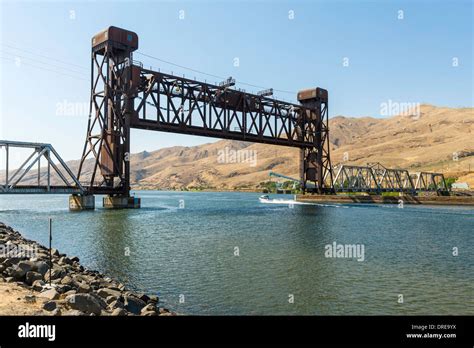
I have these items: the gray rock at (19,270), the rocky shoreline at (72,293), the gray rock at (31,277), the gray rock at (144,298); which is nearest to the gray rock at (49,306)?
the rocky shoreline at (72,293)

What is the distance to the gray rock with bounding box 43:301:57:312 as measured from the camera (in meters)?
11.8

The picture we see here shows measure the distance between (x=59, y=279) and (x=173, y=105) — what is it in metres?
65.4

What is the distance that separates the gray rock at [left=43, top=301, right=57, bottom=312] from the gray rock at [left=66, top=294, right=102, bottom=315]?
55cm

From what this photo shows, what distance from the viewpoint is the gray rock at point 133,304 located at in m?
14.8

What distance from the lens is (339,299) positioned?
17828 mm

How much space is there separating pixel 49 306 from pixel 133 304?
12.7 feet

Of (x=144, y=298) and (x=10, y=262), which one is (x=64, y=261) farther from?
(x=144, y=298)

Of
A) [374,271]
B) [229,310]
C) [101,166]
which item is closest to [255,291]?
[229,310]

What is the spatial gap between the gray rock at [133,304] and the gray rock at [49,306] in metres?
3.21

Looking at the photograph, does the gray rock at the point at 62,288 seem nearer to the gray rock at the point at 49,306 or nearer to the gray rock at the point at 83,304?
the gray rock at the point at 83,304

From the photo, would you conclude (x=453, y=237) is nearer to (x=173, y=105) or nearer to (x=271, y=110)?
(x=173, y=105)

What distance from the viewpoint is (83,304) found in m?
12.5
